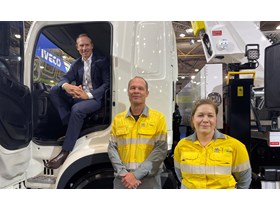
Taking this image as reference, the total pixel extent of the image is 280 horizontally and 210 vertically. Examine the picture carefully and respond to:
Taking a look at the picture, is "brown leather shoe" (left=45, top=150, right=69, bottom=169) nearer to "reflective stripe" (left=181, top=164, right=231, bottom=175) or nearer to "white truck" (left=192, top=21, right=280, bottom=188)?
"reflective stripe" (left=181, top=164, right=231, bottom=175)

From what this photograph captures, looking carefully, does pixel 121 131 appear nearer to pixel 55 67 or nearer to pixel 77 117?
pixel 77 117

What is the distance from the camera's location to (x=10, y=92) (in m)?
2.14

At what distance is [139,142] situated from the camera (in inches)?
77.9

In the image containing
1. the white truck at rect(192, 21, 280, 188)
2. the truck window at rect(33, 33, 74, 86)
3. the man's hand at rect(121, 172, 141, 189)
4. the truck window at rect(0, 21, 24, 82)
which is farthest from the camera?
the truck window at rect(33, 33, 74, 86)

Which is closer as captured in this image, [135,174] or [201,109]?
[201,109]

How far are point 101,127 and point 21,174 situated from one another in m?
0.87

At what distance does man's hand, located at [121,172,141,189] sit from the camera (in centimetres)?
188

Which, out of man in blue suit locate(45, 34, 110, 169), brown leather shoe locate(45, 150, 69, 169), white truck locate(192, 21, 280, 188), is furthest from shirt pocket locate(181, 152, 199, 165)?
brown leather shoe locate(45, 150, 69, 169)

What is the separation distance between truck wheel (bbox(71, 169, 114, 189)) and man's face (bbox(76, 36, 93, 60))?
1060mm

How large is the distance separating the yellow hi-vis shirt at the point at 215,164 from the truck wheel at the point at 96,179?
0.78 meters

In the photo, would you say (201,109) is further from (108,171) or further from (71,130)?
(71,130)

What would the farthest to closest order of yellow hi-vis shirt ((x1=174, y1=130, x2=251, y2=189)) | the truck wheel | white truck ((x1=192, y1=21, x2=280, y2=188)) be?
the truck wheel
white truck ((x1=192, y1=21, x2=280, y2=188))
yellow hi-vis shirt ((x1=174, y1=130, x2=251, y2=189))

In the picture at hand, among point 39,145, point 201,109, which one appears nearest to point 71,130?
point 39,145

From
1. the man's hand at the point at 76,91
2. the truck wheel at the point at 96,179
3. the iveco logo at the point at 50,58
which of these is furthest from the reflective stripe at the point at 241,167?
the iveco logo at the point at 50,58
